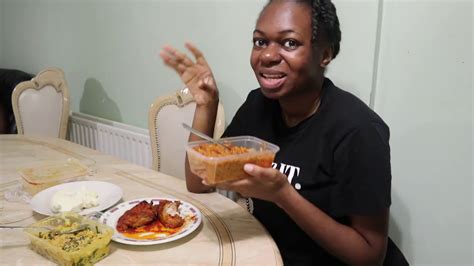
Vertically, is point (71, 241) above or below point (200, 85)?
below

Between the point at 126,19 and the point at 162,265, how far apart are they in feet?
6.52

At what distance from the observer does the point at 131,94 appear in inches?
105

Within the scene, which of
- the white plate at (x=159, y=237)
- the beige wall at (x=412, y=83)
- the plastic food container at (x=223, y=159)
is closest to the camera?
the plastic food container at (x=223, y=159)

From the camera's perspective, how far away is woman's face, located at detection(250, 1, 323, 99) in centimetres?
107

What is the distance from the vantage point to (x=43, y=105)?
267 centimetres

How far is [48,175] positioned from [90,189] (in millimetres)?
183

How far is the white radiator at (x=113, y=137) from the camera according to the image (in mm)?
2516

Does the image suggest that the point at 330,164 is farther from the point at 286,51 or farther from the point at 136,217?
the point at 136,217

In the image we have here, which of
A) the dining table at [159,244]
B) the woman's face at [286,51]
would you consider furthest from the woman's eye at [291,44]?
the dining table at [159,244]

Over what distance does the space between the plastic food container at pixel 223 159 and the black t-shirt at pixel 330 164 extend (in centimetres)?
20

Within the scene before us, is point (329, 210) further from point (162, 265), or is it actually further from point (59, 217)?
point (59, 217)

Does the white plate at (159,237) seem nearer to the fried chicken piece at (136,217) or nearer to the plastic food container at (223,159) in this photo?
the fried chicken piece at (136,217)

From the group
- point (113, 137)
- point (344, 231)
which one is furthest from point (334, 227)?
point (113, 137)

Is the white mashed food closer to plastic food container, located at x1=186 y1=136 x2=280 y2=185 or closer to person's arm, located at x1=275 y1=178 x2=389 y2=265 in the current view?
plastic food container, located at x1=186 y1=136 x2=280 y2=185
